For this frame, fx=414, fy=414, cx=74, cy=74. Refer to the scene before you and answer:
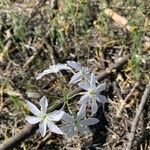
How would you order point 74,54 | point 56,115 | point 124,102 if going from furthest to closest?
point 74,54
point 124,102
point 56,115

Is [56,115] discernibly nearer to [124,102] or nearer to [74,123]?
[74,123]

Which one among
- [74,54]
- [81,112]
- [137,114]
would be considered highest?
[74,54]

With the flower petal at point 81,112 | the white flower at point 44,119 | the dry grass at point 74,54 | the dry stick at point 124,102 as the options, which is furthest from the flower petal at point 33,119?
the dry stick at point 124,102

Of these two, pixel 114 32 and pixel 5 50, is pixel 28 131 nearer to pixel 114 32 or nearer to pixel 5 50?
pixel 5 50

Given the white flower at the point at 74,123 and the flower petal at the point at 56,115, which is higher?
the flower petal at the point at 56,115

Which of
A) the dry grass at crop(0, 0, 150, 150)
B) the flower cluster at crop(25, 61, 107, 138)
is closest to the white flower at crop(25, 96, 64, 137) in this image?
the flower cluster at crop(25, 61, 107, 138)

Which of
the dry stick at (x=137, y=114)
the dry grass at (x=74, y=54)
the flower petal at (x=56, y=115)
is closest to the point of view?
the flower petal at (x=56, y=115)

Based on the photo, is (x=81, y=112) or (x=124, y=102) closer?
(x=81, y=112)

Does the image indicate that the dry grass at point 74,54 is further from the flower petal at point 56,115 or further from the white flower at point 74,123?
the flower petal at point 56,115

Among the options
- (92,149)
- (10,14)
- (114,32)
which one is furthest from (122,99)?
(10,14)

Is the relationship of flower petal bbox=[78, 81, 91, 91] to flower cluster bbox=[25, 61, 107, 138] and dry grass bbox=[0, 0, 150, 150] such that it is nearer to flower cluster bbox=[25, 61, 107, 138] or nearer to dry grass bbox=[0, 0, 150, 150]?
flower cluster bbox=[25, 61, 107, 138]

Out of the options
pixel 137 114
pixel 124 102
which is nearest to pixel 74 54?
pixel 124 102
